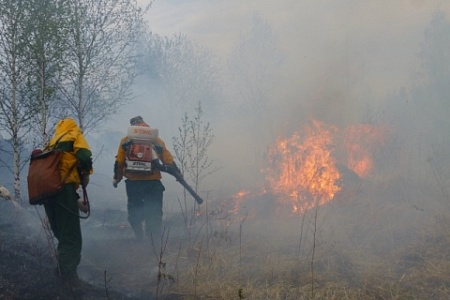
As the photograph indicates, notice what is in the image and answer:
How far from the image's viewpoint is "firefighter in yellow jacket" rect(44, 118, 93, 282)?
13.0ft

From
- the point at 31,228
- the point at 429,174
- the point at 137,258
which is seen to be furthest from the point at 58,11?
the point at 429,174

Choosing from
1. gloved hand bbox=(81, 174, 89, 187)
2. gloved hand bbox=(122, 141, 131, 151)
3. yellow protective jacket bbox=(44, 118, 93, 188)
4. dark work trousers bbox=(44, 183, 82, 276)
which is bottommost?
dark work trousers bbox=(44, 183, 82, 276)

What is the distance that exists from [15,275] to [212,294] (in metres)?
2.09

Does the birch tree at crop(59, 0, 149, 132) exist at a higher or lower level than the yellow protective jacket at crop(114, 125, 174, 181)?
higher

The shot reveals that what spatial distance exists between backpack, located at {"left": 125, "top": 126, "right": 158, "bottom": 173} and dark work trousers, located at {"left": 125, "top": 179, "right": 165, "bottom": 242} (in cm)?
29

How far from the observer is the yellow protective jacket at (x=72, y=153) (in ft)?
13.2

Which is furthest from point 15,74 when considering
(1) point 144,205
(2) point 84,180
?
(2) point 84,180

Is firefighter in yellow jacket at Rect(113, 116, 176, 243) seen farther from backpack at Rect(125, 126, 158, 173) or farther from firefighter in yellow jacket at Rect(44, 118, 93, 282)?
firefighter in yellow jacket at Rect(44, 118, 93, 282)

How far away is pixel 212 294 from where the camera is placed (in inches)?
150

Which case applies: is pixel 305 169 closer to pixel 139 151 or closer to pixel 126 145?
pixel 139 151

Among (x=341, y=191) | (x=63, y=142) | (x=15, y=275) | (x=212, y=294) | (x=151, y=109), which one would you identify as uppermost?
(x=151, y=109)

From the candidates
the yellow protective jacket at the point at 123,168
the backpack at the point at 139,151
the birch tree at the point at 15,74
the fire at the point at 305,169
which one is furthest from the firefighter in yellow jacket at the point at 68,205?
the fire at the point at 305,169

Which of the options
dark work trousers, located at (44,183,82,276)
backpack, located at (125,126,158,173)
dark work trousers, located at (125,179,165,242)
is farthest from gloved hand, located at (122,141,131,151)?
dark work trousers, located at (44,183,82,276)

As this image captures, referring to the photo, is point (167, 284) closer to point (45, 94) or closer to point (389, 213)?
point (389, 213)
